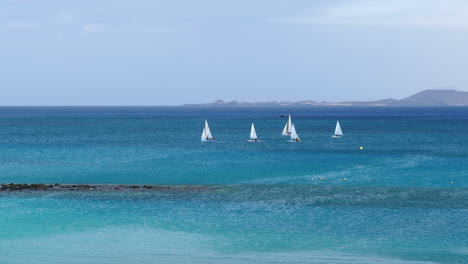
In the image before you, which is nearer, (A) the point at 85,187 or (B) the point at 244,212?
(B) the point at 244,212

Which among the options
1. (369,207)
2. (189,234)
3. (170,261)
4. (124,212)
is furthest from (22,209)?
(369,207)

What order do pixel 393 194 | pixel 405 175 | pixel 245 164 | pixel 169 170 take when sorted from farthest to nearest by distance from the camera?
1. pixel 245 164
2. pixel 169 170
3. pixel 405 175
4. pixel 393 194

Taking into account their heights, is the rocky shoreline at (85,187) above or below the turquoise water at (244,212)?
above

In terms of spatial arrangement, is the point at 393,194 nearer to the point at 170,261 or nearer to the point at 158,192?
the point at 158,192

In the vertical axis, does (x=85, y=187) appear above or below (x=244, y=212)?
above

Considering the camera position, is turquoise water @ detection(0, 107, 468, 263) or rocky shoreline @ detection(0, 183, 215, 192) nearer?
turquoise water @ detection(0, 107, 468, 263)

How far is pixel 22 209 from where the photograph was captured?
3959cm

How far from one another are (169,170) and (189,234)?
29.9 meters

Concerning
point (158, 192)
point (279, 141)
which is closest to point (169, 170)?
point (158, 192)

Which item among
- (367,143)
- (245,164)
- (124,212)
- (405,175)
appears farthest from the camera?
(367,143)

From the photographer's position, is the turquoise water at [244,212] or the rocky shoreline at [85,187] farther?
the rocky shoreline at [85,187]

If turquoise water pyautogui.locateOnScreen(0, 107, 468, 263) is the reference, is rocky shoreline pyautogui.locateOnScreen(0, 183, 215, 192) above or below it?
above

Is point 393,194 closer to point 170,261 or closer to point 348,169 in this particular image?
point 348,169

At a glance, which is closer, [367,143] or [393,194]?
[393,194]
